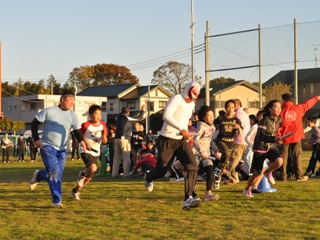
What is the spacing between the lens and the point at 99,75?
96.8 m

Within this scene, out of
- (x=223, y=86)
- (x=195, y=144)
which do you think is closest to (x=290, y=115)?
(x=195, y=144)

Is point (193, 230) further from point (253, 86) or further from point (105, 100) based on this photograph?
point (105, 100)

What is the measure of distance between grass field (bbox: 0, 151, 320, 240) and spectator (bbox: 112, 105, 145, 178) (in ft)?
16.4

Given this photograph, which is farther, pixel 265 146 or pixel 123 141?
pixel 123 141

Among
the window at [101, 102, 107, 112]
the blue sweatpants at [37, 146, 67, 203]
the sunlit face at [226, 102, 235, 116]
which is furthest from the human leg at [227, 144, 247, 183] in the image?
the window at [101, 102, 107, 112]

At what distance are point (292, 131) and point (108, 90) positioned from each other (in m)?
71.7


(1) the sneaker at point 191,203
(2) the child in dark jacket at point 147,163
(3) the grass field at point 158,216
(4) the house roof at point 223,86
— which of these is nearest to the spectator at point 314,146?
(2) the child in dark jacket at point 147,163

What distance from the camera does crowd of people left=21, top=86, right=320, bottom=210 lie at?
9.67 metres

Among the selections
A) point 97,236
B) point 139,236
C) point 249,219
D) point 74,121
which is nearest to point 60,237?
point 97,236

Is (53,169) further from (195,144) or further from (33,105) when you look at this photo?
(33,105)

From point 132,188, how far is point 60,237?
6.65m

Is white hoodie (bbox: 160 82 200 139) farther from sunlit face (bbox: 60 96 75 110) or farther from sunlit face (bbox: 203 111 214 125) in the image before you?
sunlit face (bbox: 203 111 214 125)

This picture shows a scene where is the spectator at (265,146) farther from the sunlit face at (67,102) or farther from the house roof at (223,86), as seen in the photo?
the house roof at (223,86)

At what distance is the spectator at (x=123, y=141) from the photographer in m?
18.1
